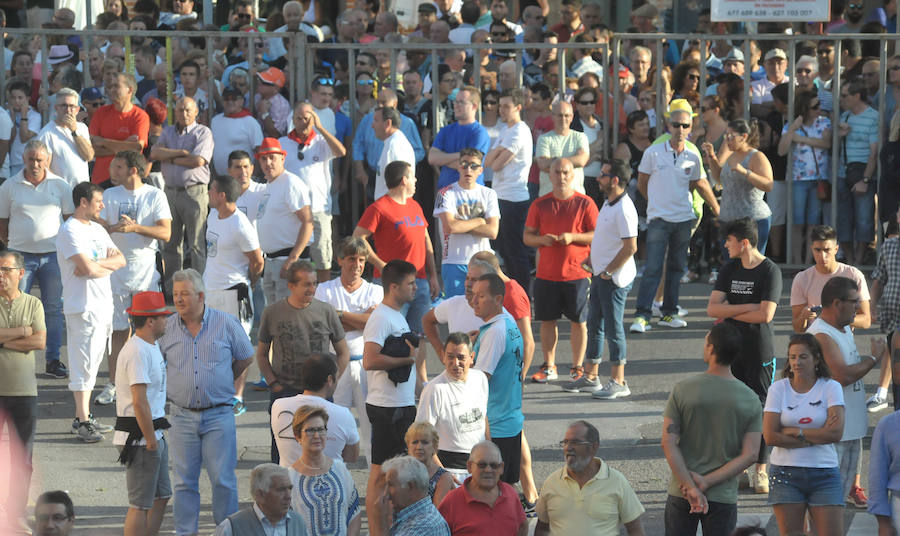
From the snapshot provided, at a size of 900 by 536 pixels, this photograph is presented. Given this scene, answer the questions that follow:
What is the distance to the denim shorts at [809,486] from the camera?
25.3 feet

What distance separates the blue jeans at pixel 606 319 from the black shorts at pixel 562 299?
0.09 meters

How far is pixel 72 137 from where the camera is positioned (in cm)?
1273

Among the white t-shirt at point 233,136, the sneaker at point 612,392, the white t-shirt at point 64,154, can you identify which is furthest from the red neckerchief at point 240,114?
the sneaker at point 612,392

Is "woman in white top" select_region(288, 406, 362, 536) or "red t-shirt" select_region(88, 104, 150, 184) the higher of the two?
"red t-shirt" select_region(88, 104, 150, 184)

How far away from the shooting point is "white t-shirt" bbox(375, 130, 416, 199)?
44.0 feet

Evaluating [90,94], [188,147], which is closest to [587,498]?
[188,147]

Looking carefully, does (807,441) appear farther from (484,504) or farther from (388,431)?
(388,431)

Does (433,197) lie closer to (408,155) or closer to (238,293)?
(408,155)

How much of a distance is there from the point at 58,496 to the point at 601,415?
5.10 m

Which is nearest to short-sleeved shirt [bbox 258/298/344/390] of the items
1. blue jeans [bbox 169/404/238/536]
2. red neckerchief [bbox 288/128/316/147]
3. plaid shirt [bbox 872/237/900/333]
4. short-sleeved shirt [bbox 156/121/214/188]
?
blue jeans [bbox 169/404/238/536]

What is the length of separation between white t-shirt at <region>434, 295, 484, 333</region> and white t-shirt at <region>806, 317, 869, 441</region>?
6.94 feet

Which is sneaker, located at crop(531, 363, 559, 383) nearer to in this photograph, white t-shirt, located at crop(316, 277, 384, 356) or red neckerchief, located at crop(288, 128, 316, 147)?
white t-shirt, located at crop(316, 277, 384, 356)

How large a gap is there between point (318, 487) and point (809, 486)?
259 cm

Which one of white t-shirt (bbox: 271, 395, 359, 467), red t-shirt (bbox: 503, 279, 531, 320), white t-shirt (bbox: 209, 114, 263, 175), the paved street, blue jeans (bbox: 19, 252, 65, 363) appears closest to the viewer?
white t-shirt (bbox: 271, 395, 359, 467)
